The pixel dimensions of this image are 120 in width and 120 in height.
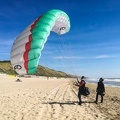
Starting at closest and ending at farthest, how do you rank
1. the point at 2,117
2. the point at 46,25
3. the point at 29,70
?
the point at 2,117 < the point at 29,70 < the point at 46,25

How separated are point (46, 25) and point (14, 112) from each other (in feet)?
14.8

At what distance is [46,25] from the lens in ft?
40.0

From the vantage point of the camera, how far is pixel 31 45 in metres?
11.4

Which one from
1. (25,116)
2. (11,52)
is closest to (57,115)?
(25,116)

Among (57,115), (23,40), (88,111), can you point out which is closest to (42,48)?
(23,40)

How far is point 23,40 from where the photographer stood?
11930mm

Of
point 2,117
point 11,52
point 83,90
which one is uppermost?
point 11,52

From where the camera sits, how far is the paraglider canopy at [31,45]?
444 inches

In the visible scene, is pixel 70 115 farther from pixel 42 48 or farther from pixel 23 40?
pixel 23 40

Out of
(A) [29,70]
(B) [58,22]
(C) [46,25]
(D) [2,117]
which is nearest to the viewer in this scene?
(D) [2,117]

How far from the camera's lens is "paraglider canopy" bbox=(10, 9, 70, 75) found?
11.3m

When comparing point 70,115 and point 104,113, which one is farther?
point 104,113

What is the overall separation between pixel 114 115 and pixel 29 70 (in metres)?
4.57

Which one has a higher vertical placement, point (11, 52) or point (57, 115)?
point (11, 52)
